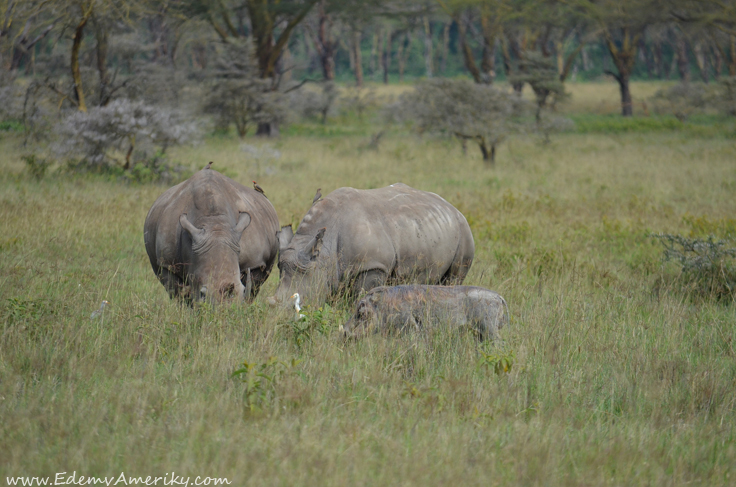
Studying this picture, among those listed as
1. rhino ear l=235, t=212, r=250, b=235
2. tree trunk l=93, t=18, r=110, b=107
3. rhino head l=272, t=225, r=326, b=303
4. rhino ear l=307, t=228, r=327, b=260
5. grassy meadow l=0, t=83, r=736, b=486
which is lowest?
Answer: grassy meadow l=0, t=83, r=736, b=486

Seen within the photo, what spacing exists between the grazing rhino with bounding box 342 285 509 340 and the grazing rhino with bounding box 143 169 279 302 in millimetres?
1073

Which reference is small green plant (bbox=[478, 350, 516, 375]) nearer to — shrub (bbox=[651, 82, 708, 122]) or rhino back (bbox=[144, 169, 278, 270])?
rhino back (bbox=[144, 169, 278, 270])

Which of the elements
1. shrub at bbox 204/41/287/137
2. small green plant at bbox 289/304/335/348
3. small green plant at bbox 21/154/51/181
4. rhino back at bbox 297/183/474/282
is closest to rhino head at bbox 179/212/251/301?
small green plant at bbox 289/304/335/348

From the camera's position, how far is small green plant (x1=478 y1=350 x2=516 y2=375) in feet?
14.7

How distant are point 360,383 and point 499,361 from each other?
1.01 m

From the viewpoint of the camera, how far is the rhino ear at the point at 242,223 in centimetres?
551

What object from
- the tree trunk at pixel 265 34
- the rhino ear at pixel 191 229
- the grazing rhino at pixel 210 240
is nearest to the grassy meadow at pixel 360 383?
the grazing rhino at pixel 210 240

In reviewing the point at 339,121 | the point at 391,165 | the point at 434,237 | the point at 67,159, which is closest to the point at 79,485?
the point at 434,237

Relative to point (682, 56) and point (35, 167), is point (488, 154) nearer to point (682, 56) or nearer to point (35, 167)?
point (35, 167)

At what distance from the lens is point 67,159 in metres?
14.0

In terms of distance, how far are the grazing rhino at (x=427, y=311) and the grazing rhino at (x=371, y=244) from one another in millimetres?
613

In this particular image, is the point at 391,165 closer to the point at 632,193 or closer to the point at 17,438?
the point at 632,193

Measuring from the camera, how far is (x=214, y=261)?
525 cm

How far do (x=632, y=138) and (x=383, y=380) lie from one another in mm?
23693
